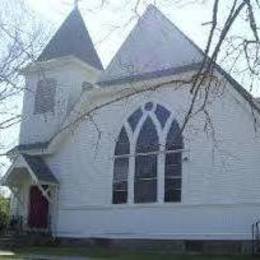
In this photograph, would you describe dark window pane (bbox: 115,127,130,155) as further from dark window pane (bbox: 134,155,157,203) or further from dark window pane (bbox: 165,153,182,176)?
dark window pane (bbox: 165,153,182,176)

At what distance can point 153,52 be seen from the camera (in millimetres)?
26375

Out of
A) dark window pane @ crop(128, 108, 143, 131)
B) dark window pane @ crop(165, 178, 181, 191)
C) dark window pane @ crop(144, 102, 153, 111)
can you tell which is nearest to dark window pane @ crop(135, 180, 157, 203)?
dark window pane @ crop(165, 178, 181, 191)

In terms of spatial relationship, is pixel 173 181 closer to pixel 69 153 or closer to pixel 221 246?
pixel 221 246

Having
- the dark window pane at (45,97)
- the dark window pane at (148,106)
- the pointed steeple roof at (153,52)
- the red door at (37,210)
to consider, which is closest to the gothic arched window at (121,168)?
the dark window pane at (148,106)

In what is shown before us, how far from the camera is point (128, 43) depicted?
27469 millimetres

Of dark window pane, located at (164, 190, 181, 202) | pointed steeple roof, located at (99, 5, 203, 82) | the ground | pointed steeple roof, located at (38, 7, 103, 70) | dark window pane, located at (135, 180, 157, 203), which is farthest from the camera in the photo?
pointed steeple roof, located at (38, 7, 103, 70)

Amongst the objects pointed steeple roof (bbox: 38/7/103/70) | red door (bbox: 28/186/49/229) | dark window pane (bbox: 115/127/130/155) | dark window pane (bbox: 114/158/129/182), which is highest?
pointed steeple roof (bbox: 38/7/103/70)

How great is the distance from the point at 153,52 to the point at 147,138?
12.3ft

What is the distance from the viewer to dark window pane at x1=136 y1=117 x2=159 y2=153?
25.0 meters

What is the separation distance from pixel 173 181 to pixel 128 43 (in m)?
6.90

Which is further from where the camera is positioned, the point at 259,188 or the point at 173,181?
the point at 173,181

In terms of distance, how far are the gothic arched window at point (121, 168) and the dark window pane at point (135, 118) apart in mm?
451

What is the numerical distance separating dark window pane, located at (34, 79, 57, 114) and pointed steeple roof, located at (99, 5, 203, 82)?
13.2ft

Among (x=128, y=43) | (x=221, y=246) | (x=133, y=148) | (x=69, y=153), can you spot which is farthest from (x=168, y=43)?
(x=221, y=246)
